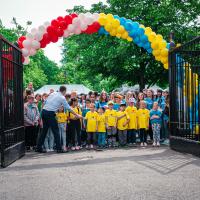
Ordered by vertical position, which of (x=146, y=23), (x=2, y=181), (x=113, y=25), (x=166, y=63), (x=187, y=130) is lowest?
(x=2, y=181)

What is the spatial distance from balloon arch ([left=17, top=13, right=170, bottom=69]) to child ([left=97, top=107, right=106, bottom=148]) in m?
2.59

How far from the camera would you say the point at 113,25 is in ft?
43.2


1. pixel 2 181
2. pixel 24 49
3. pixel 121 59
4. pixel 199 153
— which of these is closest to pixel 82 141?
pixel 24 49

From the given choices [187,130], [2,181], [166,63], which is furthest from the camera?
[166,63]

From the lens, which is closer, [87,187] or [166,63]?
[87,187]

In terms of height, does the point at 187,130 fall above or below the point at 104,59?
below

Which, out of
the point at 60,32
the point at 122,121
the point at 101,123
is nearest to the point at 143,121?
the point at 122,121

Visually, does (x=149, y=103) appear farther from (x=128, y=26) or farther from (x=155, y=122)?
(x=128, y=26)

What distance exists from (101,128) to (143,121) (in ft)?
4.87

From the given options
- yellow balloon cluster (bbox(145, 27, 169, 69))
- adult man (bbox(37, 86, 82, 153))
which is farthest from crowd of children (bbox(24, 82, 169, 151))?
yellow balloon cluster (bbox(145, 27, 169, 69))

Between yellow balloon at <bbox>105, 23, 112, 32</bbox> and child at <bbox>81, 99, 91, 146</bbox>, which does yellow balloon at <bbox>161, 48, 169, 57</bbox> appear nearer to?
yellow balloon at <bbox>105, 23, 112, 32</bbox>

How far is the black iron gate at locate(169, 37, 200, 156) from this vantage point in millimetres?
10133

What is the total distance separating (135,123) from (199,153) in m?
4.25

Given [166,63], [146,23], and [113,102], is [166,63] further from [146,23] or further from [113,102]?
[146,23]
